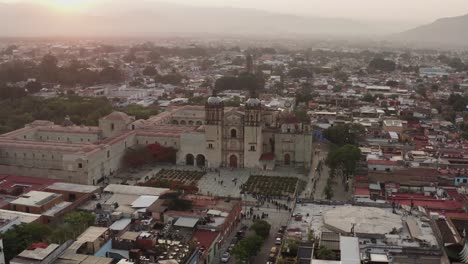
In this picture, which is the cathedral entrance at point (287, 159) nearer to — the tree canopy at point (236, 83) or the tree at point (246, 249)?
the tree at point (246, 249)

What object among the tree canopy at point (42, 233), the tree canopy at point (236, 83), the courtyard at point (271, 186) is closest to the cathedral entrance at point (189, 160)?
the courtyard at point (271, 186)

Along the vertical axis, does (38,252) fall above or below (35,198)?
above

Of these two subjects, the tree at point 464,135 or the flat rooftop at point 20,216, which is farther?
the tree at point 464,135

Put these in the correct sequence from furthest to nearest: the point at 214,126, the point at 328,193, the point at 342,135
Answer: the point at 342,135
the point at 214,126
the point at 328,193

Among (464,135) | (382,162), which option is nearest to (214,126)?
(382,162)

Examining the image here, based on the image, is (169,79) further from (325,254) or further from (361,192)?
(325,254)

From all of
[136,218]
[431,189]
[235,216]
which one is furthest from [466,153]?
[136,218]

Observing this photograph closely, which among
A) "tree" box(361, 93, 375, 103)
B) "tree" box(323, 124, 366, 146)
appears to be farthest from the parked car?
"tree" box(361, 93, 375, 103)

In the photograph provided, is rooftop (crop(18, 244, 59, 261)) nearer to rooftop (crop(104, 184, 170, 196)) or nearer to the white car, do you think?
the white car
